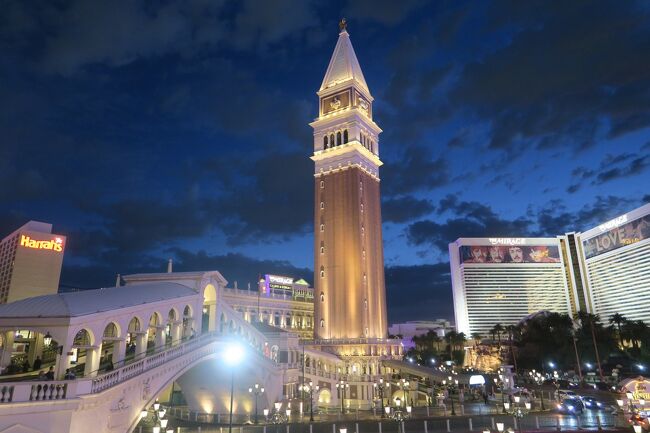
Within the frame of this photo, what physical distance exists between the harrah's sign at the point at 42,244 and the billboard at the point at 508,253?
12237 cm

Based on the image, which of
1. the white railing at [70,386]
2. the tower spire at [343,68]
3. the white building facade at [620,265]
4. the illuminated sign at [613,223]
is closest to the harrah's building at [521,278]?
the white building facade at [620,265]

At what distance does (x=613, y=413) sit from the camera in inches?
1369

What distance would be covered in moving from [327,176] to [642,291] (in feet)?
326

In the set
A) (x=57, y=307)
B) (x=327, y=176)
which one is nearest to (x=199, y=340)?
(x=57, y=307)

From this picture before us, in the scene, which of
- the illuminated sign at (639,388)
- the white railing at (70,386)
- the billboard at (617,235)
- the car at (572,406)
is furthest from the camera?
the billboard at (617,235)

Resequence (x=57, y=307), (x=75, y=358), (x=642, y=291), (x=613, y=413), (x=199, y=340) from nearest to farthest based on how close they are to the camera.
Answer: (x=57, y=307) → (x=75, y=358) → (x=199, y=340) → (x=613, y=413) → (x=642, y=291)

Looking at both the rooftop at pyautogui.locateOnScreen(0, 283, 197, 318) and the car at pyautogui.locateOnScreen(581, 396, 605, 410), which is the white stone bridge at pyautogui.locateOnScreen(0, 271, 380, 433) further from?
the car at pyautogui.locateOnScreen(581, 396, 605, 410)

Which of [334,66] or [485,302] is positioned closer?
[334,66]

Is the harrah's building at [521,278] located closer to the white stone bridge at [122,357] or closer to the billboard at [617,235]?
the billboard at [617,235]

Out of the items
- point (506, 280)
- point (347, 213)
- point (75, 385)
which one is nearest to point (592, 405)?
point (75, 385)

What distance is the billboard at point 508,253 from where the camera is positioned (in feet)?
516

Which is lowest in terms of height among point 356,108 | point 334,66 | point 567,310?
point 567,310

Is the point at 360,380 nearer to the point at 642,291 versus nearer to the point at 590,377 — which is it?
the point at 590,377

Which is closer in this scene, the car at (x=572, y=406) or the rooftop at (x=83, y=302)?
the rooftop at (x=83, y=302)
